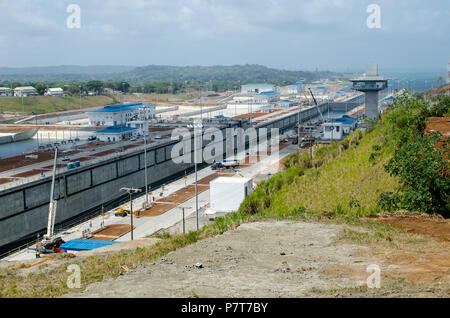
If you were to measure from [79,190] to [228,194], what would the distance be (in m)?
13.0

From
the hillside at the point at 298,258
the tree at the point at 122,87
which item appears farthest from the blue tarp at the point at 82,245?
the tree at the point at 122,87

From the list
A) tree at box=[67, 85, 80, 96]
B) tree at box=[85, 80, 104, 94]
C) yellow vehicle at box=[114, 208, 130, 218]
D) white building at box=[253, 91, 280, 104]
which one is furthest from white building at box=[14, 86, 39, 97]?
yellow vehicle at box=[114, 208, 130, 218]

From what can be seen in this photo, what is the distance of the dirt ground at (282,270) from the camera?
722 centimetres

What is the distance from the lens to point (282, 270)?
341 inches

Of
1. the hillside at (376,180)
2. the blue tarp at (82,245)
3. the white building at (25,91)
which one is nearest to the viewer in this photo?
the hillside at (376,180)

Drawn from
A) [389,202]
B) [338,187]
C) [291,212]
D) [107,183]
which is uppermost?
[389,202]

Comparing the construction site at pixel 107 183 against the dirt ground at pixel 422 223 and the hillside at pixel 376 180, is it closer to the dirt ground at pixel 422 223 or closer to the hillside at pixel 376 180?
the hillside at pixel 376 180

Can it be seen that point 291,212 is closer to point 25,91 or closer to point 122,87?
point 25,91

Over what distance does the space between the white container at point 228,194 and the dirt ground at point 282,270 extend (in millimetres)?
17138

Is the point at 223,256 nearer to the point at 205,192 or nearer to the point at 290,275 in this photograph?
the point at 290,275

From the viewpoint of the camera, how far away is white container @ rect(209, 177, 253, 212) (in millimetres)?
28859

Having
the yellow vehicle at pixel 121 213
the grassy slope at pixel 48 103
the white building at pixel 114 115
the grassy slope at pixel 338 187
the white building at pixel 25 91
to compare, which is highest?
the white building at pixel 25 91

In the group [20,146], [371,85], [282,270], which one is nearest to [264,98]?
[371,85]

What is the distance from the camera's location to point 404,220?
42.3ft
